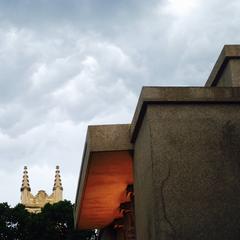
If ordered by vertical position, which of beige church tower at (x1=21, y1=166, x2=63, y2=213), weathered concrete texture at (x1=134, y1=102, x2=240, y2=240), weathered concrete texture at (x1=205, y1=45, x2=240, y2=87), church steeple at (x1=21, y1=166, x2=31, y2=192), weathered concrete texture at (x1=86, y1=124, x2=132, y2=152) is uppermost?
church steeple at (x1=21, y1=166, x2=31, y2=192)

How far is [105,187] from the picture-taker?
35.0 ft

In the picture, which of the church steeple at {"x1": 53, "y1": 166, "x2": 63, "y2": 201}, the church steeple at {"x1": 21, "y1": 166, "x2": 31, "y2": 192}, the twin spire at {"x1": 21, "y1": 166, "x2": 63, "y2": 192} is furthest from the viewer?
the church steeple at {"x1": 53, "y1": 166, "x2": 63, "y2": 201}

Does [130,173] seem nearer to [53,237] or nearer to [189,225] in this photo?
[189,225]

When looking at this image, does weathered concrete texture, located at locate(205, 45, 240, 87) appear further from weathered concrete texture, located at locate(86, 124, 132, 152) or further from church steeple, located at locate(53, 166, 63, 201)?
church steeple, located at locate(53, 166, 63, 201)

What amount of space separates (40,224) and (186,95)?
33355 mm

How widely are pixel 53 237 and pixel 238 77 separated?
105ft

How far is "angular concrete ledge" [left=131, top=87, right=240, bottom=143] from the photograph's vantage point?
7.17 meters

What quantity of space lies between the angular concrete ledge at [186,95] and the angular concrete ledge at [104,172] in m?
1.26

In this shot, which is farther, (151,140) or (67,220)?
(67,220)

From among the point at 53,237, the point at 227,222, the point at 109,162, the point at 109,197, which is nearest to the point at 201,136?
the point at 227,222

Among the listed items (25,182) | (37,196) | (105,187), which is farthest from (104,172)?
(25,182)

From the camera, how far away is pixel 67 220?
39906 mm

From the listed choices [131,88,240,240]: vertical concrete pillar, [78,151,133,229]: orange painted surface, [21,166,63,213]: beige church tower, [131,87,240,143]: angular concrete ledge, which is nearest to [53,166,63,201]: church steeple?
[21,166,63,213]: beige church tower

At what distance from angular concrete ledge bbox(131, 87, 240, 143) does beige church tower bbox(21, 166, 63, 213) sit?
5131 centimetres
